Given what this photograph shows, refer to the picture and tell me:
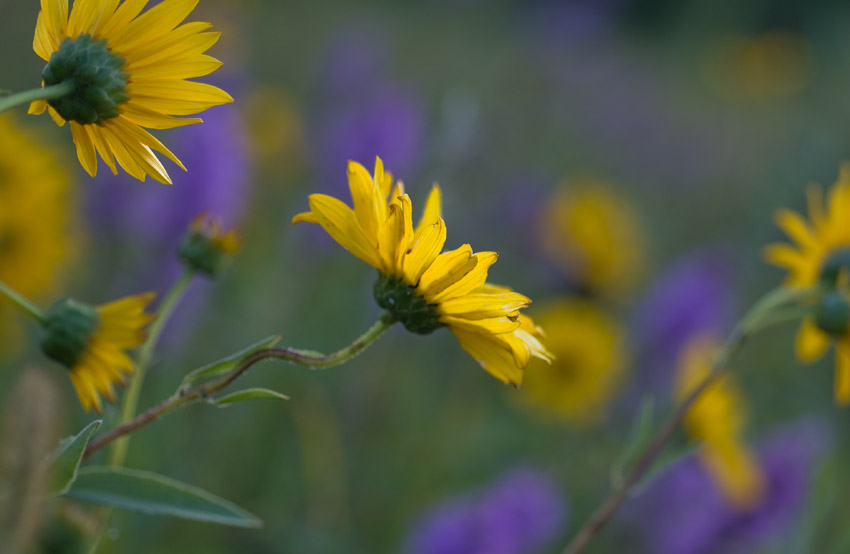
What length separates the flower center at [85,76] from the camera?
1.26 feet

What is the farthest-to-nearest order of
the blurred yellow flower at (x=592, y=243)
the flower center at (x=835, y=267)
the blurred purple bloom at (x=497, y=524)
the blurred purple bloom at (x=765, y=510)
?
the blurred yellow flower at (x=592, y=243) < the blurred purple bloom at (x=765, y=510) < the blurred purple bloom at (x=497, y=524) < the flower center at (x=835, y=267)

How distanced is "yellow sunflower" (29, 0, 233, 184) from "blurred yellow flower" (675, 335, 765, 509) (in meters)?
0.54

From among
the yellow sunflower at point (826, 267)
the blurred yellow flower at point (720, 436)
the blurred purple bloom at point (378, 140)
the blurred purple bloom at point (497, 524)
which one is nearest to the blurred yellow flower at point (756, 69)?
the blurred purple bloom at point (378, 140)

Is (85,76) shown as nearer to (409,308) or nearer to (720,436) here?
(409,308)

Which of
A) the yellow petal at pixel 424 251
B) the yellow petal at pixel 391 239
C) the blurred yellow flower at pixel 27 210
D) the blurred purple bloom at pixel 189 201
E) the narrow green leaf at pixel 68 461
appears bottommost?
the narrow green leaf at pixel 68 461

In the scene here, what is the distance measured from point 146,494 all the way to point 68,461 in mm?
67

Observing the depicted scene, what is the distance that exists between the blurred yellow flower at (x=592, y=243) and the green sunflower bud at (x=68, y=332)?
163 centimetres

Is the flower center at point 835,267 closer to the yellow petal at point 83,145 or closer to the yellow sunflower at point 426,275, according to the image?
the yellow sunflower at point 426,275

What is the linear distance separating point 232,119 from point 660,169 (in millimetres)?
3489

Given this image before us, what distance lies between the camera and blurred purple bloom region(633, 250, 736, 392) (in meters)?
1.71

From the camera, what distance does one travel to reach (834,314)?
1.97 ft

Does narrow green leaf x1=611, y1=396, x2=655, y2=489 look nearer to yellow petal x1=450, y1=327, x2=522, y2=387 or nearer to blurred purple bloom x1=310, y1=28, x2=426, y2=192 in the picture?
yellow petal x1=450, y1=327, x2=522, y2=387

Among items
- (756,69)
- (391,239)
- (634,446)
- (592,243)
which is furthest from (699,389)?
(756,69)

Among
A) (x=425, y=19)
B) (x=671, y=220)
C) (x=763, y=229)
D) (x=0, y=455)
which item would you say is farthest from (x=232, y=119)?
(x=425, y=19)
